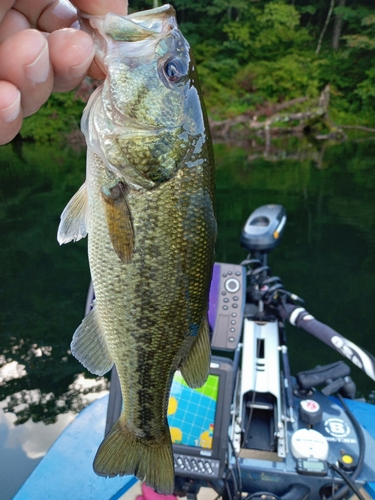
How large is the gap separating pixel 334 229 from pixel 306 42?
78.4ft

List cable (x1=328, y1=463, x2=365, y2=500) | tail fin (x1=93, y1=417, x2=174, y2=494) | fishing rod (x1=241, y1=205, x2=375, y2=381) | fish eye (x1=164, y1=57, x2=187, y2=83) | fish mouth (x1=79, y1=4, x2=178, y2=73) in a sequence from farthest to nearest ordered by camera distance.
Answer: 1. fishing rod (x1=241, y1=205, x2=375, y2=381)
2. cable (x1=328, y1=463, x2=365, y2=500)
3. tail fin (x1=93, y1=417, x2=174, y2=494)
4. fish eye (x1=164, y1=57, x2=187, y2=83)
5. fish mouth (x1=79, y1=4, x2=178, y2=73)

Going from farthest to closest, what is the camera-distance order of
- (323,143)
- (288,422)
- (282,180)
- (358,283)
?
(323,143), (282,180), (358,283), (288,422)

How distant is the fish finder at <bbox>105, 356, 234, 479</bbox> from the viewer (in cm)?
241

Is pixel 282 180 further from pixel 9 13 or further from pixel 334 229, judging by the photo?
pixel 9 13

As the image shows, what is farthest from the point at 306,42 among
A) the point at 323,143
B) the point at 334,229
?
the point at 334,229

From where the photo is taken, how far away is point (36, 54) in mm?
1098

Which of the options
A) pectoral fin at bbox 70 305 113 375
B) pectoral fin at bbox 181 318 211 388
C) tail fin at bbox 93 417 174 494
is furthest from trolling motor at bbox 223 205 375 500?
pectoral fin at bbox 70 305 113 375

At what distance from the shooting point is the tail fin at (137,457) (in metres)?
1.46

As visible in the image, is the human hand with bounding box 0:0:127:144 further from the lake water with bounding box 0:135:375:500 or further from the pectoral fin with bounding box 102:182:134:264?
the lake water with bounding box 0:135:375:500

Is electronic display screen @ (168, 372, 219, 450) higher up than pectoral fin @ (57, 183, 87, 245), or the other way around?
pectoral fin @ (57, 183, 87, 245)

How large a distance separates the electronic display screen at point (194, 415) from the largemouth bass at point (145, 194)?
Result: 1156 millimetres

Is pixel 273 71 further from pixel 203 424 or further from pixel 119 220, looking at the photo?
pixel 119 220

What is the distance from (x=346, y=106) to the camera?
1048 inches

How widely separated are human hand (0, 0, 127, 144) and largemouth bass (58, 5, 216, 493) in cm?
9
